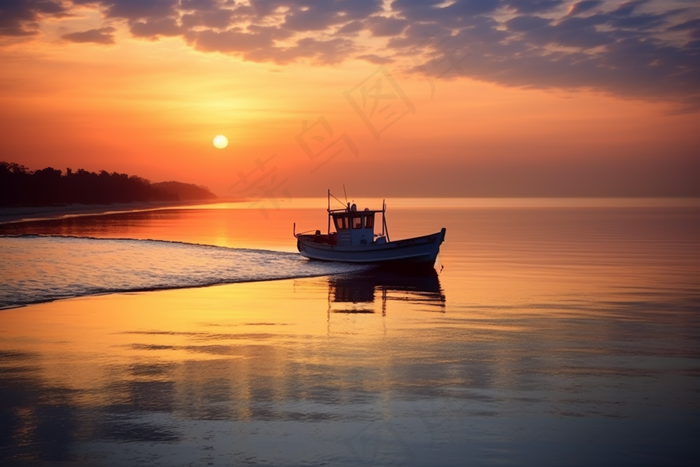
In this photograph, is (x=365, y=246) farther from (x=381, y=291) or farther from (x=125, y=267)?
(x=125, y=267)

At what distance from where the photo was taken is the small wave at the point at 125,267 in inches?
1217

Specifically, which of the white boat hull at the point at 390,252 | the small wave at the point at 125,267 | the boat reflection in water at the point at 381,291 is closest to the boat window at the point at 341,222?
the white boat hull at the point at 390,252

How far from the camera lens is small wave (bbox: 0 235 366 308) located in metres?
30.9

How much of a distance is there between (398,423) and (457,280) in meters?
25.2

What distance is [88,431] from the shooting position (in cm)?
1097

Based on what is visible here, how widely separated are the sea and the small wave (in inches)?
17.6

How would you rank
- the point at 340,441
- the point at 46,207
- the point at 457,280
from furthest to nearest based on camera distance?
the point at 46,207, the point at 457,280, the point at 340,441

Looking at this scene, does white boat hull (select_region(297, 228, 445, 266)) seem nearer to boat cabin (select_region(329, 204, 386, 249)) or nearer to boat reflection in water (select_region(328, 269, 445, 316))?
boat cabin (select_region(329, 204, 386, 249))

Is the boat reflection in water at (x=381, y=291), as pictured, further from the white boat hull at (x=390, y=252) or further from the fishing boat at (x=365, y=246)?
the fishing boat at (x=365, y=246)

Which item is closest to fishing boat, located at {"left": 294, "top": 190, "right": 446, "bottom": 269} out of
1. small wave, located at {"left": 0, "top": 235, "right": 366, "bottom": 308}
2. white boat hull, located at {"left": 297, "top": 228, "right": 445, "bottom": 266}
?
white boat hull, located at {"left": 297, "top": 228, "right": 445, "bottom": 266}

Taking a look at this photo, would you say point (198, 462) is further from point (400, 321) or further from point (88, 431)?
point (400, 321)

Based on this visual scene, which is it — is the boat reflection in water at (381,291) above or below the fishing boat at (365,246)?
below

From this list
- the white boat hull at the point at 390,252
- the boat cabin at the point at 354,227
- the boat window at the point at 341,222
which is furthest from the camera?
the boat window at the point at 341,222

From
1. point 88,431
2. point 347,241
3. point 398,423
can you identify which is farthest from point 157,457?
point 347,241
